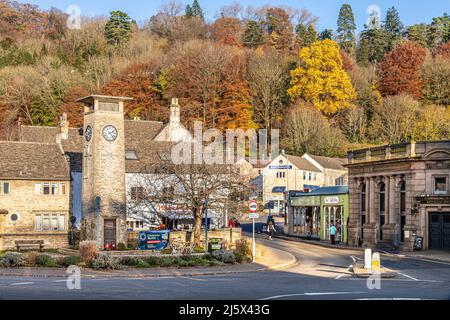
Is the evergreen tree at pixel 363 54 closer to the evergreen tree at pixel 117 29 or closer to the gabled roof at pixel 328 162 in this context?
the gabled roof at pixel 328 162

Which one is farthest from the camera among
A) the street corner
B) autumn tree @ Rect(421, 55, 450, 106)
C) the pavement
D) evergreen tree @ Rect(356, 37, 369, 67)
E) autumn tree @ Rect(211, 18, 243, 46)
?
evergreen tree @ Rect(356, 37, 369, 67)

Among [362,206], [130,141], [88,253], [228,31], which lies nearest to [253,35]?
[228,31]

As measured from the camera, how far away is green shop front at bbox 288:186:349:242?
184 feet

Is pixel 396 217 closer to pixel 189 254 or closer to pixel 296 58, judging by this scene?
pixel 189 254

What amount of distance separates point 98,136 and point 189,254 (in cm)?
1363

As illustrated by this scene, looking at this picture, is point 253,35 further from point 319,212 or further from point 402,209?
point 402,209

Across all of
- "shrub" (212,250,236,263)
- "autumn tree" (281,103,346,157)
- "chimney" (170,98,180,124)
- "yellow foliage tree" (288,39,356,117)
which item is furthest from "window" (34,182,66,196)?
"yellow foliage tree" (288,39,356,117)

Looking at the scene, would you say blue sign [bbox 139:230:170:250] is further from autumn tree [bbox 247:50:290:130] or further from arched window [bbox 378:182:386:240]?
autumn tree [bbox 247:50:290:130]

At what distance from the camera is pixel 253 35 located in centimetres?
12719

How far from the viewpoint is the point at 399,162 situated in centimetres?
4838

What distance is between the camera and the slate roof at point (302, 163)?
293 ft

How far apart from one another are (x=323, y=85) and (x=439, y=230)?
52744mm

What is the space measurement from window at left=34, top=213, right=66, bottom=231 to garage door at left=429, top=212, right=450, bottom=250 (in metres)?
27.1

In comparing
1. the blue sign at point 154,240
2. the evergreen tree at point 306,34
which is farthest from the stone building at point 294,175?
the blue sign at point 154,240
